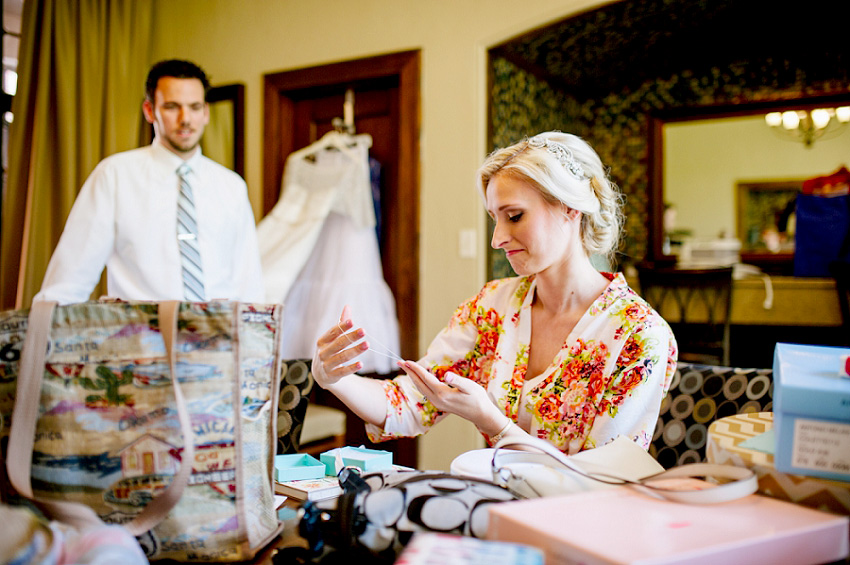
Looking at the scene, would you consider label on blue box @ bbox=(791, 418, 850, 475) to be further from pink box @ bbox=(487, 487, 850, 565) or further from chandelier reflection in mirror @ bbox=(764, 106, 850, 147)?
chandelier reflection in mirror @ bbox=(764, 106, 850, 147)

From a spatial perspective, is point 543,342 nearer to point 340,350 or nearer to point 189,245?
point 340,350

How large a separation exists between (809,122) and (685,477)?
4477 millimetres

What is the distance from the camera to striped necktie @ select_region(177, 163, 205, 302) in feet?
8.11

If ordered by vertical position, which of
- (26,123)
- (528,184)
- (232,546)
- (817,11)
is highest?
(817,11)

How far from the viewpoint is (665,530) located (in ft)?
2.02

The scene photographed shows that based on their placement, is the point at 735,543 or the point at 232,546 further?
the point at 232,546

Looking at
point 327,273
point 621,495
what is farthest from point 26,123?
point 621,495

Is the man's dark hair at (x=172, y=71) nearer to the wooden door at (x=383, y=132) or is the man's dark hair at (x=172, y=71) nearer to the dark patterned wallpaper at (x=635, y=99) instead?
the wooden door at (x=383, y=132)

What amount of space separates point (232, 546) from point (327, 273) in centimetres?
260

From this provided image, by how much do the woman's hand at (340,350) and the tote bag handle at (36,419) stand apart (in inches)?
20.5

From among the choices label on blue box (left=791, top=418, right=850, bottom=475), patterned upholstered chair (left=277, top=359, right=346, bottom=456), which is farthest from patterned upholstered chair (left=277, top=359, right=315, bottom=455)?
label on blue box (left=791, top=418, right=850, bottom=475)

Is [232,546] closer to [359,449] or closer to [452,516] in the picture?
[452,516]

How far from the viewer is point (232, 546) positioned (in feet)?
2.55

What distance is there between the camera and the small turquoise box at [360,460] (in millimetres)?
1112
